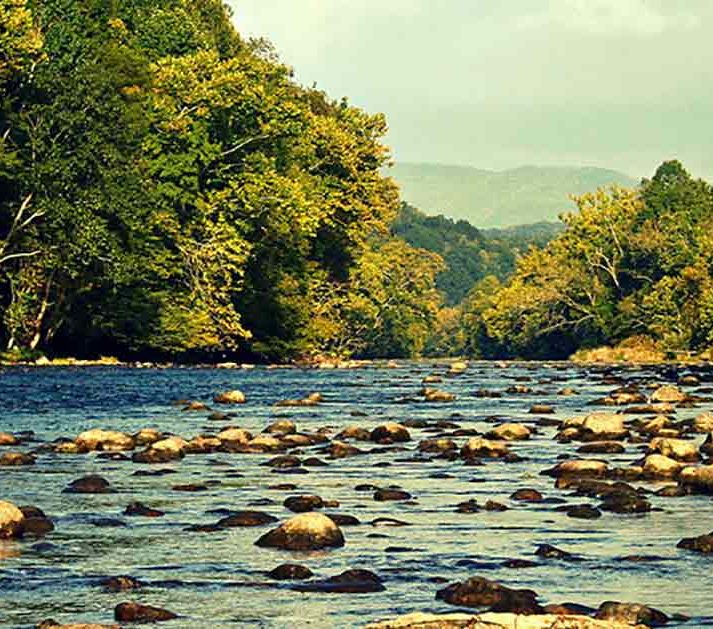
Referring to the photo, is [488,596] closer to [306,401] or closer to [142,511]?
[142,511]

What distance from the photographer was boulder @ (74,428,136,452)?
33438mm

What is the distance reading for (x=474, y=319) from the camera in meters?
174

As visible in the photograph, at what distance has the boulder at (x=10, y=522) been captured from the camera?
68.2 feet

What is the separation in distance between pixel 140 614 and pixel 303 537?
15.3 feet

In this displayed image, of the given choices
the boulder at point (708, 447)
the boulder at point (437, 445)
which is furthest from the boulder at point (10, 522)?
the boulder at point (708, 447)

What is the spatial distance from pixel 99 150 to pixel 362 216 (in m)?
37.7

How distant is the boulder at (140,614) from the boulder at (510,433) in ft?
71.1

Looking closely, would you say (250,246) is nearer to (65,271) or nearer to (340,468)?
(65,271)

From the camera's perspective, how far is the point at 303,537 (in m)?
20.1

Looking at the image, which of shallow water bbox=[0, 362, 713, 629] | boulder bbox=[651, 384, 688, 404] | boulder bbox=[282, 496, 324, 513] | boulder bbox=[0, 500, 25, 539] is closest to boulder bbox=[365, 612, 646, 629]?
shallow water bbox=[0, 362, 713, 629]

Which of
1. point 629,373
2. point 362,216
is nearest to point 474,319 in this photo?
point 362,216

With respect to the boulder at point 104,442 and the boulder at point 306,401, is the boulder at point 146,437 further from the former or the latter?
the boulder at point 306,401

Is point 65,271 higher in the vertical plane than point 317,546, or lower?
higher

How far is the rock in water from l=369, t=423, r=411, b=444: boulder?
16.2 metres
